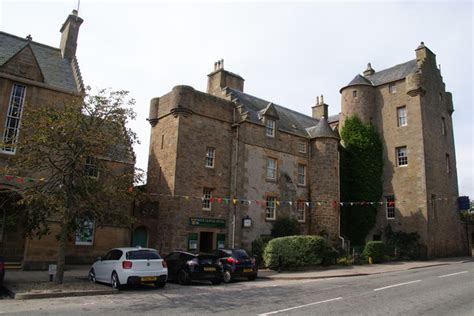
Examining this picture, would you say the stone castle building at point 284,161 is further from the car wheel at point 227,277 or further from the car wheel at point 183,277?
the car wheel at point 183,277

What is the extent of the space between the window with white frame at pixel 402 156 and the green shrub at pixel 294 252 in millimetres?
14673

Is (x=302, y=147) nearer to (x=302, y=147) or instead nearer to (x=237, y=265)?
(x=302, y=147)

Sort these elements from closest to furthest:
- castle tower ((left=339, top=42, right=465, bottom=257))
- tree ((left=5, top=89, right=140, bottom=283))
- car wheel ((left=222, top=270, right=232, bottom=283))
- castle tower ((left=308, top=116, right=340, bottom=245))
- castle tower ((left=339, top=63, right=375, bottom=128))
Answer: tree ((left=5, top=89, right=140, bottom=283)) < car wheel ((left=222, top=270, right=232, bottom=283)) < castle tower ((left=308, top=116, right=340, bottom=245)) < castle tower ((left=339, top=42, right=465, bottom=257)) < castle tower ((left=339, top=63, right=375, bottom=128))

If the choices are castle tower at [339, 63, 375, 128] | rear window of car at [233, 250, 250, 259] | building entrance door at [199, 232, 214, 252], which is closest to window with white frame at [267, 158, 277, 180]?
building entrance door at [199, 232, 214, 252]

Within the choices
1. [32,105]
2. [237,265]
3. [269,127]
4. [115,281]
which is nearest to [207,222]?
[237,265]

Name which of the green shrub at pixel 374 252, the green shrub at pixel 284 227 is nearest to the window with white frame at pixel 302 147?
A: the green shrub at pixel 284 227

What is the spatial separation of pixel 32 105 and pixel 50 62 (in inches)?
294

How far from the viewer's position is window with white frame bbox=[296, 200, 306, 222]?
29.6 meters

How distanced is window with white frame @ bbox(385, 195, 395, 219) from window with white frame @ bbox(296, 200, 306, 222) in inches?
331

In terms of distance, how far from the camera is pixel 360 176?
33.5m

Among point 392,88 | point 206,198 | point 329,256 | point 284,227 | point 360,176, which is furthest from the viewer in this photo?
point 392,88

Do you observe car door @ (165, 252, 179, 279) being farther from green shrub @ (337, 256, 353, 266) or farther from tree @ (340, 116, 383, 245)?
tree @ (340, 116, 383, 245)

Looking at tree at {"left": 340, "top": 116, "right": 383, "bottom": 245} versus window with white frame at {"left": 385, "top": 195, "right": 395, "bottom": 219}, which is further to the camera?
tree at {"left": 340, "top": 116, "right": 383, "bottom": 245}

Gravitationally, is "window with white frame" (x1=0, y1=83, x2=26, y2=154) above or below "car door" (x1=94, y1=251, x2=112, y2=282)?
above
